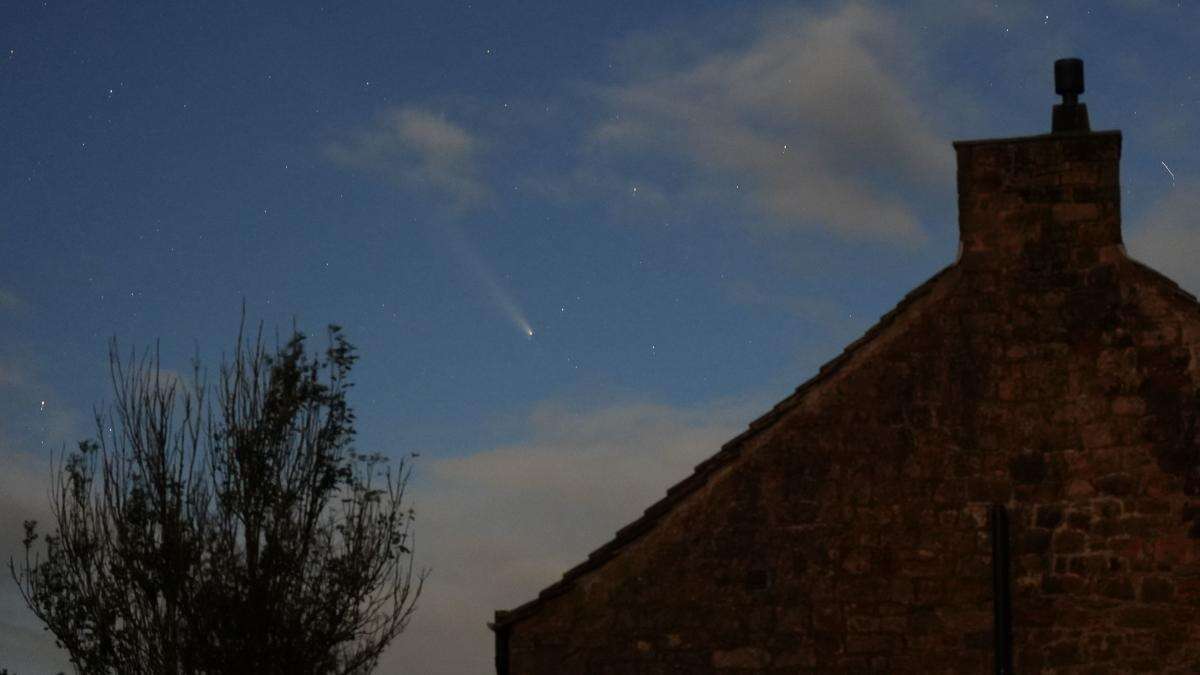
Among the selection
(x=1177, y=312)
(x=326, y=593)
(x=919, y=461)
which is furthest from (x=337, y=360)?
(x=1177, y=312)

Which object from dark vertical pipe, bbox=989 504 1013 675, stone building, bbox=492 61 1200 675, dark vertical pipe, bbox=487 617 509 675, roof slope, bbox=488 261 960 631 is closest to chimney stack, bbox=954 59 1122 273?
stone building, bbox=492 61 1200 675

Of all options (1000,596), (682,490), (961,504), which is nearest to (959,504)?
(961,504)

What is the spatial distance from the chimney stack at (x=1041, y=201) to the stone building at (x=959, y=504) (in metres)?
0.02

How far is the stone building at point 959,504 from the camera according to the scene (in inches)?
552

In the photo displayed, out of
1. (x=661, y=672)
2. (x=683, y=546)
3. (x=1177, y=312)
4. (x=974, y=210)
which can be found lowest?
(x=661, y=672)

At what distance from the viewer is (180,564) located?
20.6 meters

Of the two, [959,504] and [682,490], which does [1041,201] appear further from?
[682,490]

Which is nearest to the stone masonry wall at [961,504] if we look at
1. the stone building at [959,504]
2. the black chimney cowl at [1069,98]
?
the stone building at [959,504]

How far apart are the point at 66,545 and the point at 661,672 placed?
34.0ft

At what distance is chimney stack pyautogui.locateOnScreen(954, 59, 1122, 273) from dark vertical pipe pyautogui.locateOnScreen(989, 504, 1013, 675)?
2.42 metres

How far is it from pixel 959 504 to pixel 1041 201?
303cm

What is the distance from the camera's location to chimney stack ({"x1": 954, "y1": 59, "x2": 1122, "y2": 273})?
1484cm

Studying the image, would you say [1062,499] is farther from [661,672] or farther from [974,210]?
[661,672]

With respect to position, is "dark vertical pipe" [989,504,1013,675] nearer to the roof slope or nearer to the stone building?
the stone building
